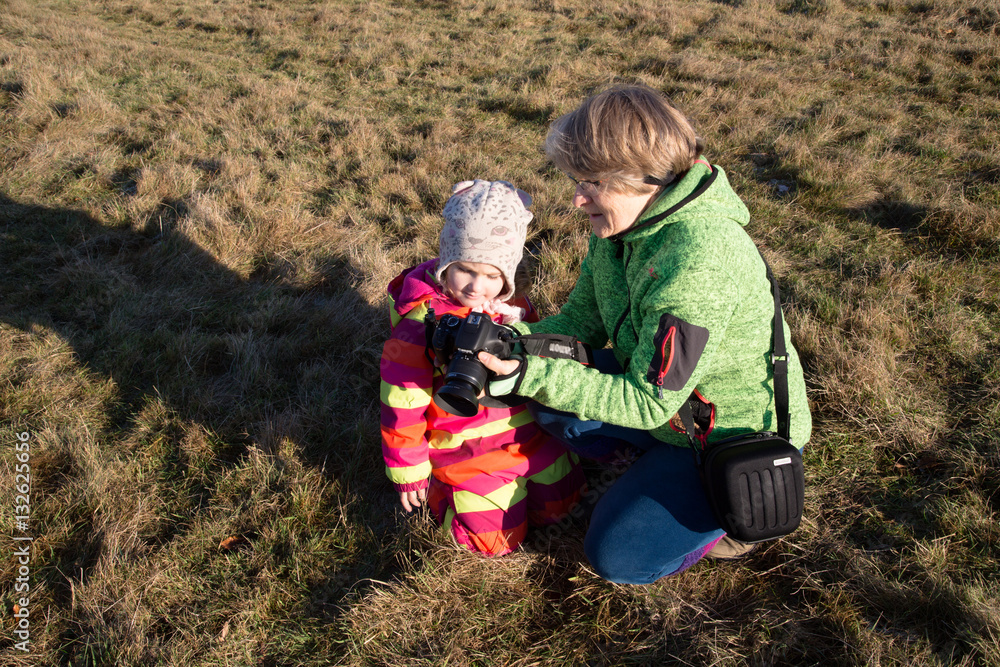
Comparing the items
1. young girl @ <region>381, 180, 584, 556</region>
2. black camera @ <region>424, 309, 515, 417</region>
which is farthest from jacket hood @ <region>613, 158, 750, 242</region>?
black camera @ <region>424, 309, 515, 417</region>

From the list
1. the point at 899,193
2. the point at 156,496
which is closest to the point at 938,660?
the point at 156,496

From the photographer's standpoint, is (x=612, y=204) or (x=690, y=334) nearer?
(x=690, y=334)

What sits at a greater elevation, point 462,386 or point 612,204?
point 612,204

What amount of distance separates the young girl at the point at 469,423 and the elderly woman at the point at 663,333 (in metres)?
0.37

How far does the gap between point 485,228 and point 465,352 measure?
60 centimetres

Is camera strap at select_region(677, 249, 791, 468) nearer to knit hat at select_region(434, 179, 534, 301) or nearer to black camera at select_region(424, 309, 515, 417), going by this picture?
black camera at select_region(424, 309, 515, 417)

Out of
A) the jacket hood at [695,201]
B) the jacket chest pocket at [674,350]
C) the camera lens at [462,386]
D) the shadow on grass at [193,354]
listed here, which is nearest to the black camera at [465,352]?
the camera lens at [462,386]

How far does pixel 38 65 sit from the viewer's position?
25.2 feet

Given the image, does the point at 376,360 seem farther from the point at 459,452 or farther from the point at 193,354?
the point at 459,452

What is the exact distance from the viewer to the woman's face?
209 centimetres

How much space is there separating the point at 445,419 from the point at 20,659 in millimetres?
1756

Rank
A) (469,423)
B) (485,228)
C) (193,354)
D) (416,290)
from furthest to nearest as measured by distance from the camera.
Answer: (193,354) < (469,423) < (416,290) < (485,228)

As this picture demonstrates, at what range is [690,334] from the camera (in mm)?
1831

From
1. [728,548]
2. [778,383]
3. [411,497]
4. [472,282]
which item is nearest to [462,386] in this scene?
[472,282]
